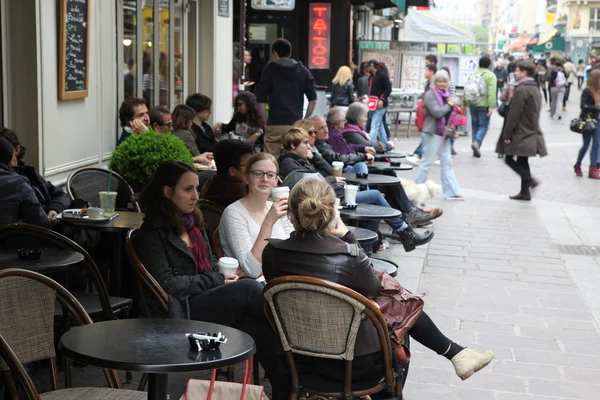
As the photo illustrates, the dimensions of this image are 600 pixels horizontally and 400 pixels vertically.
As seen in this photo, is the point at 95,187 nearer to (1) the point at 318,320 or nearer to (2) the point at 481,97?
(1) the point at 318,320

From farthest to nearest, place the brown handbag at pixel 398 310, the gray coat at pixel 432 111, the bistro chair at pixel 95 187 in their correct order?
the gray coat at pixel 432 111 < the bistro chair at pixel 95 187 < the brown handbag at pixel 398 310

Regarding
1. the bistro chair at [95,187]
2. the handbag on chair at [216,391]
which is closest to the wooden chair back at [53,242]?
the handbag on chair at [216,391]

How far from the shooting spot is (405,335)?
4.58m

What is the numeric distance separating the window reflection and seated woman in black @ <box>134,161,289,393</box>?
16.8ft

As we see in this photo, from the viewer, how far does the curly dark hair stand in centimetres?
1102

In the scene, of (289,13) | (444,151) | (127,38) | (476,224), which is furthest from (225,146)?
(289,13)

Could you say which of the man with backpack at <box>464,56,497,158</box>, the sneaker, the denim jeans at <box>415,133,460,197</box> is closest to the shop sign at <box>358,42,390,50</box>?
the man with backpack at <box>464,56,497,158</box>

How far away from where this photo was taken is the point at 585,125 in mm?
15430

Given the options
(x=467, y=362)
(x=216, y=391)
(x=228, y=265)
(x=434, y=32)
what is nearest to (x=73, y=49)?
(x=228, y=265)

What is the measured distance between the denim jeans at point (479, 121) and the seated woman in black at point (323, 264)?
14.8 metres

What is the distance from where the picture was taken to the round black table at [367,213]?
270 inches

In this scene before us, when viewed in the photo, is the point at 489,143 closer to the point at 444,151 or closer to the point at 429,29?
the point at 429,29

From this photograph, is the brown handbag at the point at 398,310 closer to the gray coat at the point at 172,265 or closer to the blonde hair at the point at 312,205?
the blonde hair at the point at 312,205

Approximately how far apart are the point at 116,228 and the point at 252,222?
864mm
